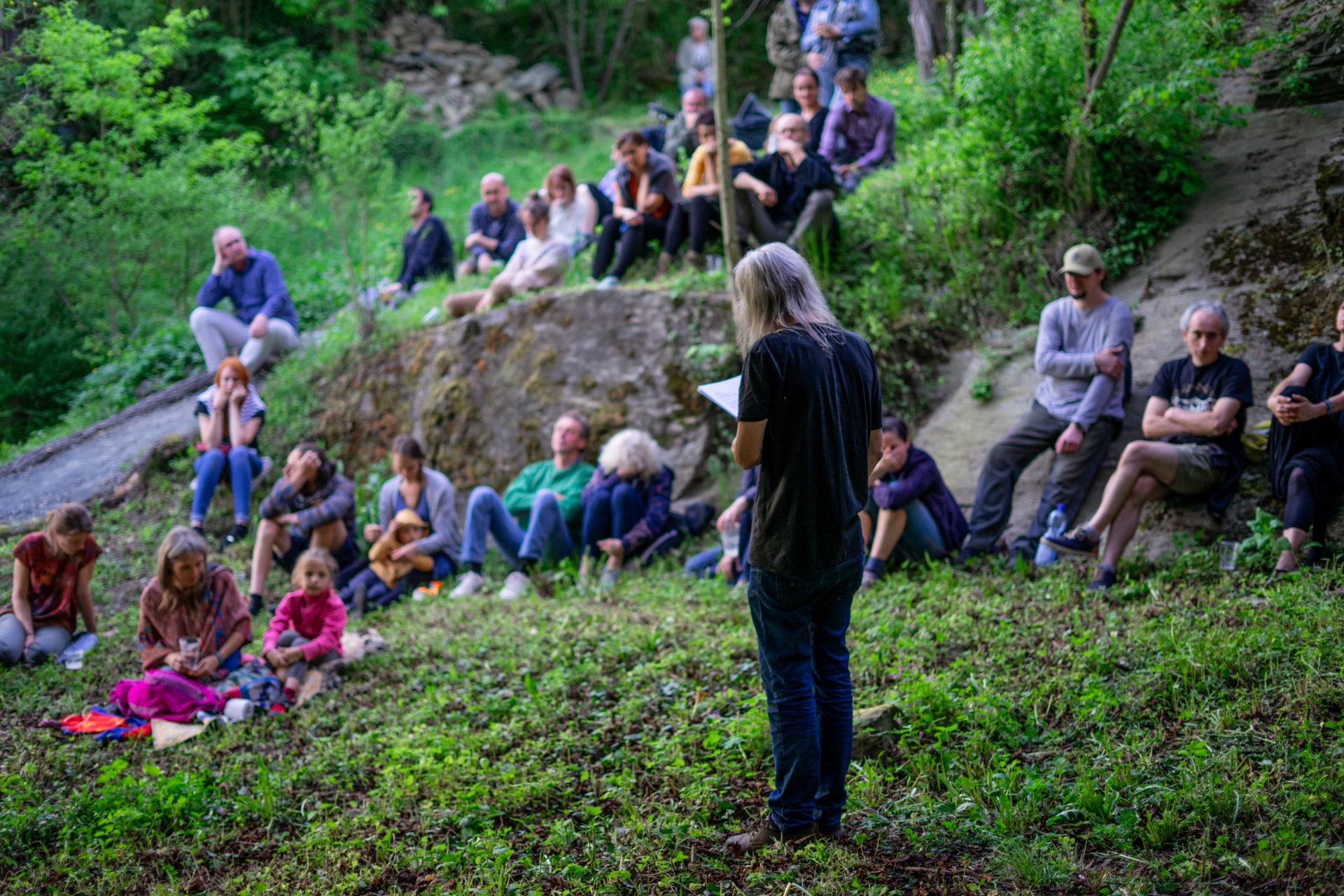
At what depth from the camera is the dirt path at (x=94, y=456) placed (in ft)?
18.1

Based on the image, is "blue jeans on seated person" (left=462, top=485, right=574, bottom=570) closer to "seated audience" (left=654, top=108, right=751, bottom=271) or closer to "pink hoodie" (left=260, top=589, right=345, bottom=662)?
"pink hoodie" (left=260, top=589, right=345, bottom=662)

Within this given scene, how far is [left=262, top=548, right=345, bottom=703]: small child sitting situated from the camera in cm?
500

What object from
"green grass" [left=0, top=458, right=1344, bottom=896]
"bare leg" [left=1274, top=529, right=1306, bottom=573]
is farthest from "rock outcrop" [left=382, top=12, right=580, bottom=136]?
"bare leg" [left=1274, top=529, right=1306, bottom=573]

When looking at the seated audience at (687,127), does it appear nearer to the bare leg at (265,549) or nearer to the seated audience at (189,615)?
the bare leg at (265,549)

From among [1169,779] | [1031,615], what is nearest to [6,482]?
[1031,615]

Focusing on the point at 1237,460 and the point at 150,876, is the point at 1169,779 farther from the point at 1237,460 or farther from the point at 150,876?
the point at 150,876

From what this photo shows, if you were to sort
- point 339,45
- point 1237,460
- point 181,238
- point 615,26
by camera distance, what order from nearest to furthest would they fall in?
point 1237,460
point 181,238
point 339,45
point 615,26

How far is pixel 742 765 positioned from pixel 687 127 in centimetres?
804

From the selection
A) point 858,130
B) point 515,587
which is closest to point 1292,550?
point 515,587

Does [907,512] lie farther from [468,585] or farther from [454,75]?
[454,75]

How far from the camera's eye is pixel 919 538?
5500 mm

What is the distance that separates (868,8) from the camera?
10.4 m

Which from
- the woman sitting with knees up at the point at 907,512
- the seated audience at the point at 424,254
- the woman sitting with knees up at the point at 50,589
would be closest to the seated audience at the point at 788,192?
A: the woman sitting with knees up at the point at 907,512

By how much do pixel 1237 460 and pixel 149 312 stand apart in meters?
8.58
